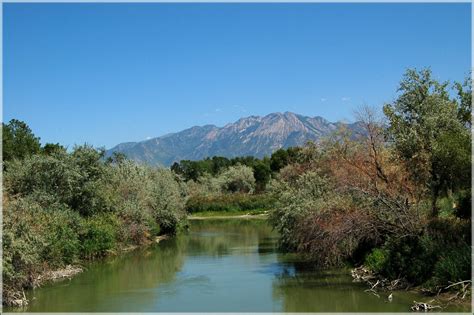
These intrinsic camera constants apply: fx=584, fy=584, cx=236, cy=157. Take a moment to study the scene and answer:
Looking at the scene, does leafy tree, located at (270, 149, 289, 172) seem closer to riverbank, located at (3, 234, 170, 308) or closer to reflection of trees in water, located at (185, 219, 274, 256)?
reflection of trees in water, located at (185, 219, 274, 256)

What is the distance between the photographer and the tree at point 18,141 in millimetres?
53125

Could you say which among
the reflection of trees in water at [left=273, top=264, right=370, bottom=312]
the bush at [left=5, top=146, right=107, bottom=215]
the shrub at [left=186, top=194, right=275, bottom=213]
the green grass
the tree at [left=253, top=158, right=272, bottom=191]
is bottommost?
the reflection of trees in water at [left=273, top=264, right=370, bottom=312]

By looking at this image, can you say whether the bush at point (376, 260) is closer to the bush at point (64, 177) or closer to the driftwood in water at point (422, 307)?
the driftwood in water at point (422, 307)

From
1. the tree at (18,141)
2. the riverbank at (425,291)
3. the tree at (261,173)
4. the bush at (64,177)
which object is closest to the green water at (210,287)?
the riverbank at (425,291)

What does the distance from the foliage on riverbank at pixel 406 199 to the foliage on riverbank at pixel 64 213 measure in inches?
513

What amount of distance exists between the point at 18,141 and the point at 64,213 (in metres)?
26.1

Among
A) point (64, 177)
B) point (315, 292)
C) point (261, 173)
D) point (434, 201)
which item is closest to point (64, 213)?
point (64, 177)

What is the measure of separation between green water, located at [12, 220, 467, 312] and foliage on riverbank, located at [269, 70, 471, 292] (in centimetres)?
162

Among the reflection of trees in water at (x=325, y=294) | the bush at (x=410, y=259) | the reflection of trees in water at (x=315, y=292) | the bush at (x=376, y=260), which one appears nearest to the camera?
the reflection of trees in water at (x=325, y=294)

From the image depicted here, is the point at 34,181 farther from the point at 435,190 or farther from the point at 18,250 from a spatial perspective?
the point at 435,190

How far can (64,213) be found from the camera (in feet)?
114

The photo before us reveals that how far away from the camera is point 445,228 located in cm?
2452

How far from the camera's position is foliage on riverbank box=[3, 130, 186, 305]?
2405 cm

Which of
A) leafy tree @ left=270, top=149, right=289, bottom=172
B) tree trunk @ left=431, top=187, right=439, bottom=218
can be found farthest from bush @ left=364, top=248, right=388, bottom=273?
leafy tree @ left=270, top=149, right=289, bottom=172
